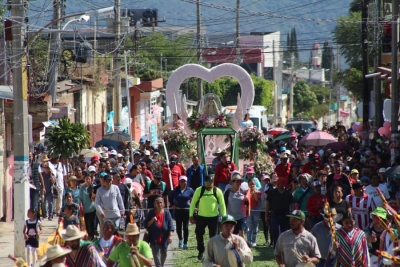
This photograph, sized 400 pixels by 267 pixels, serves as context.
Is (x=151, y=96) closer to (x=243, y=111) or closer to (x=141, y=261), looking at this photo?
(x=243, y=111)

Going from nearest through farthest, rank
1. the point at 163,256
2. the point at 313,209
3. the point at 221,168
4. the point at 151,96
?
1. the point at 163,256
2. the point at 313,209
3. the point at 221,168
4. the point at 151,96

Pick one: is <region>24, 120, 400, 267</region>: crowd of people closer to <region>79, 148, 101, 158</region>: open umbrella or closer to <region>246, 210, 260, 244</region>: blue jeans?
<region>246, 210, 260, 244</region>: blue jeans

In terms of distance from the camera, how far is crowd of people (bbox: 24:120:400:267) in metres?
11.7

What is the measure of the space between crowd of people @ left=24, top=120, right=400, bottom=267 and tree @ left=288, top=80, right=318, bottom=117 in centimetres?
7570

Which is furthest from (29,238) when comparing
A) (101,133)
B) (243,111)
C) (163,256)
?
(101,133)

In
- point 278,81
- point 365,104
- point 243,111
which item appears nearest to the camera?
point 243,111

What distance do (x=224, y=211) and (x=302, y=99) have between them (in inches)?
3336

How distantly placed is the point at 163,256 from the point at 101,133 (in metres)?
32.3

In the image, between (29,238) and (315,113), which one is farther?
(315,113)

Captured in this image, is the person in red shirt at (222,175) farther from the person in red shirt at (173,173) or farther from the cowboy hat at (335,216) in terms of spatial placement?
the cowboy hat at (335,216)

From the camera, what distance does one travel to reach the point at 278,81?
94.4 m

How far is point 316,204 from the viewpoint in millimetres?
16391

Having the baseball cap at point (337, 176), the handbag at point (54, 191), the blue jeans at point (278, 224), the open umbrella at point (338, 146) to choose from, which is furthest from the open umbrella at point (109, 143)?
the blue jeans at point (278, 224)

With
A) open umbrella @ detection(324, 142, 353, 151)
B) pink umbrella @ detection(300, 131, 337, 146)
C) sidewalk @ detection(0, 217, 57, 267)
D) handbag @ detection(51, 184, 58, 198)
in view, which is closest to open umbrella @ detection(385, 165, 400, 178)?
sidewalk @ detection(0, 217, 57, 267)
